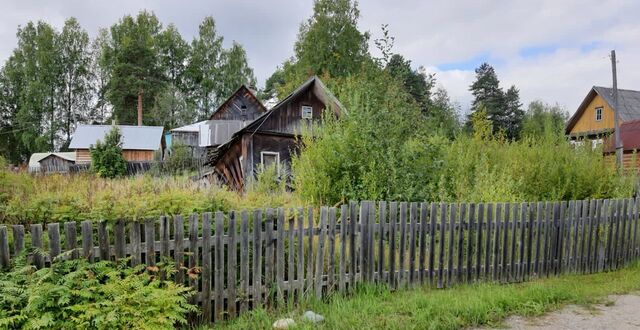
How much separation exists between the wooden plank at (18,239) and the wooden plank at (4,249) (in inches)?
2.2

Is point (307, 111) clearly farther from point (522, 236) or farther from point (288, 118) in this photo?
point (522, 236)

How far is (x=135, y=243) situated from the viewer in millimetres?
3773

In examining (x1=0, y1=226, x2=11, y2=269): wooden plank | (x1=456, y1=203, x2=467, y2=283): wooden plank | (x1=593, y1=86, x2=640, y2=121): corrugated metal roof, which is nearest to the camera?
(x1=0, y1=226, x2=11, y2=269): wooden plank

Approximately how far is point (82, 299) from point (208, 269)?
1166 mm

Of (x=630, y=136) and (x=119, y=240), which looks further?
(x=630, y=136)

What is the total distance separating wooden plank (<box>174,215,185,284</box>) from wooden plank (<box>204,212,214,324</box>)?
0.70 ft

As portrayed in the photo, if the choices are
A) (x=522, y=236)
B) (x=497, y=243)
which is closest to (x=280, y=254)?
(x=497, y=243)

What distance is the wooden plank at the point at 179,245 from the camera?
394cm

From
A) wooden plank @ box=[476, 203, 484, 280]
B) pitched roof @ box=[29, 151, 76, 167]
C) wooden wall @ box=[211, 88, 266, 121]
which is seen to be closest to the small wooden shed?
pitched roof @ box=[29, 151, 76, 167]

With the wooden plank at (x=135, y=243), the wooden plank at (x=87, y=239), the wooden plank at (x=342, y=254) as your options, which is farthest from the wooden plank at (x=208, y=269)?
the wooden plank at (x=342, y=254)

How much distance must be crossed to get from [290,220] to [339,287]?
109 centimetres

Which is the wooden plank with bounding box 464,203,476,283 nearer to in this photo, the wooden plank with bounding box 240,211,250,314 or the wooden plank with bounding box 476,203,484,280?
the wooden plank with bounding box 476,203,484,280

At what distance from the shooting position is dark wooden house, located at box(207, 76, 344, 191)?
18.0m

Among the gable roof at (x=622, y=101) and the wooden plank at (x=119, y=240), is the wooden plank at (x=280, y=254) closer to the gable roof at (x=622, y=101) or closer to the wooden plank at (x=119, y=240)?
the wooden plank at (x=119, y=240)
